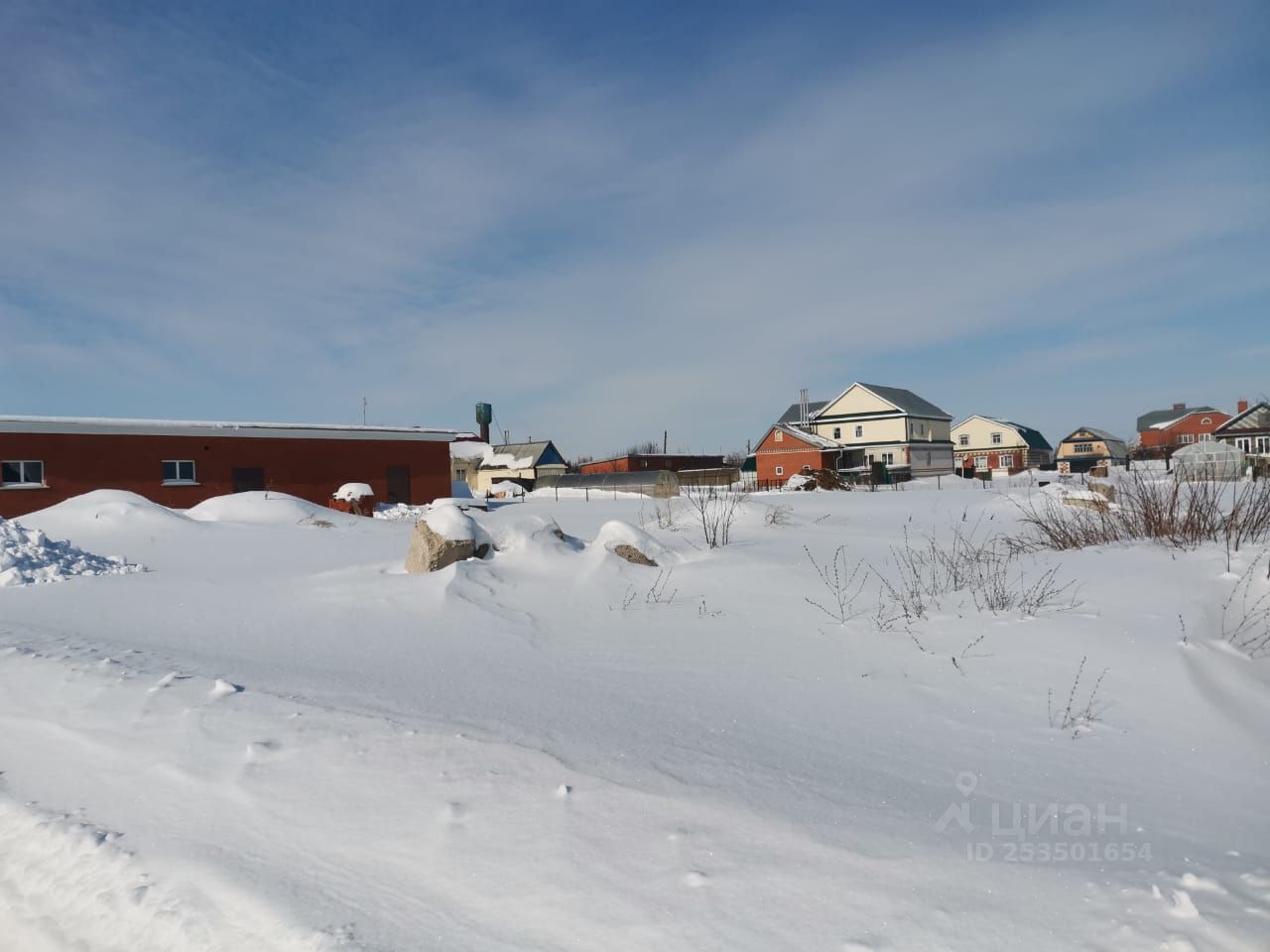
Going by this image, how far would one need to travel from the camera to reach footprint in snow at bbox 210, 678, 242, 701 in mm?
3800

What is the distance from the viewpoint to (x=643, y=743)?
3225 mm

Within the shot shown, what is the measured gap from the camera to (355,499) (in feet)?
74.2

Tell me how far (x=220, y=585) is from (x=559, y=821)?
6077mm

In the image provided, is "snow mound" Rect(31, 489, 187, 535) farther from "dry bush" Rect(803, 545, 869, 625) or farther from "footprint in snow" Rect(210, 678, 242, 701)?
"dry bush" Rect(803, 545, 869, 625)

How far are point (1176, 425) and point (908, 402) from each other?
1672 inches

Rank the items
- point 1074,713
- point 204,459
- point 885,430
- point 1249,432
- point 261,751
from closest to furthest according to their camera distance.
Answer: point 261,751, point 1074,713, point 204,459, point 885,430, point 1249,432

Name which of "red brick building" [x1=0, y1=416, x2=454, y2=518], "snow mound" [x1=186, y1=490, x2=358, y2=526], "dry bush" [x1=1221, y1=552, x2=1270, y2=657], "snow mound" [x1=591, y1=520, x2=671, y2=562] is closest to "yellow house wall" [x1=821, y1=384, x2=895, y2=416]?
"red brick building" [x1=0, y1=416, x2=454, y2=518]

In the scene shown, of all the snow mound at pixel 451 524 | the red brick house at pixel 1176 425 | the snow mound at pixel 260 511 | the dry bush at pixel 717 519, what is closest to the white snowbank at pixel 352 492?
the snow mound at pixel 260 511

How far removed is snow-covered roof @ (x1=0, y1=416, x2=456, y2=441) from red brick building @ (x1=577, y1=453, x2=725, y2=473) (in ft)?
84.7

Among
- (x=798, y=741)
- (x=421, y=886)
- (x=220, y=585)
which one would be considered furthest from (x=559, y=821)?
(x=220, y=585)

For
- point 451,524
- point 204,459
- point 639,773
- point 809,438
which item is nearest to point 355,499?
point 204,459

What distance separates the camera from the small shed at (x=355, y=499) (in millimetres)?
22594

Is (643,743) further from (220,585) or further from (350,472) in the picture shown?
(350,472)

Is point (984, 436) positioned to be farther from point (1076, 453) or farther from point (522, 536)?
point (522, 536)
